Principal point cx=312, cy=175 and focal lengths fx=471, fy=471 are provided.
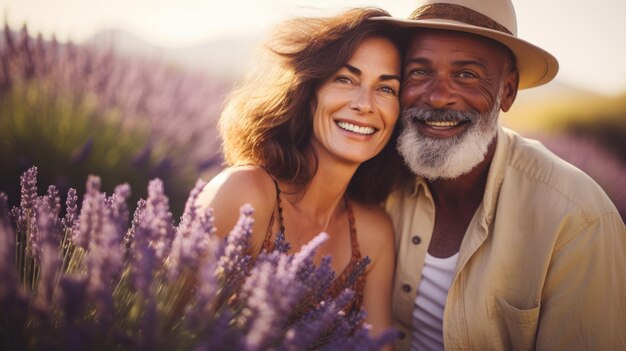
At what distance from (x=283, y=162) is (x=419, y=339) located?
141cm

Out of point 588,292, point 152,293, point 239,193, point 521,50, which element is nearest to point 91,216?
point 152,293

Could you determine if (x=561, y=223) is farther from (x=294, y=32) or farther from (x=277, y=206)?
(x=294, y=32)

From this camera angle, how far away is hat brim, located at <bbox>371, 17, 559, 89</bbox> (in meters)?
2.74

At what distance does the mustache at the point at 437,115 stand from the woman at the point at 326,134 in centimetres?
10

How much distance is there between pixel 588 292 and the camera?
2.46 meters

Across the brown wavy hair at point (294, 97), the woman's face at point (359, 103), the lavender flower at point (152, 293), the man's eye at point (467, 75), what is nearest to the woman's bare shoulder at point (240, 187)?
the brown wavy hair at point (294, 97)

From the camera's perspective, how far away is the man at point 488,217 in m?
2.52

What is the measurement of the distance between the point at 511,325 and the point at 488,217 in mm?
617

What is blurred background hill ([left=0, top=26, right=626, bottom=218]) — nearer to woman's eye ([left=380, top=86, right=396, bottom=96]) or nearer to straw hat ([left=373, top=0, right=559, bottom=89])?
woman's eye ([left=380, top=86, right=396, bottom=96])

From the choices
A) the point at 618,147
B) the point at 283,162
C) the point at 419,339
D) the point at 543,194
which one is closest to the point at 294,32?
the point at 283,162

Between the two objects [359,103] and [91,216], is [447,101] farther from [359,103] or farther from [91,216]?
[91,216]

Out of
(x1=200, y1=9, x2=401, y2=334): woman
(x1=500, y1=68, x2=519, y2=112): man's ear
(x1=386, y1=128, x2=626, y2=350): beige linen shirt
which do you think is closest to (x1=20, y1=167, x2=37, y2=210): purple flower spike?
(x1=200, y1=9, x2=401, y2=334): woman

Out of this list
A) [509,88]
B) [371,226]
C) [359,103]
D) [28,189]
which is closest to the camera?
[28,189]

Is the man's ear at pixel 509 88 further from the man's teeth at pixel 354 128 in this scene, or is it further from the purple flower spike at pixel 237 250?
the purple flower spike at pixel 237 250
